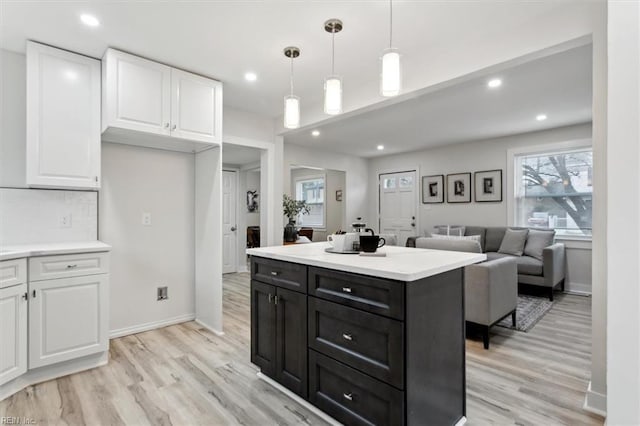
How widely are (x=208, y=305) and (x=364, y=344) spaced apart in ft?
7.45

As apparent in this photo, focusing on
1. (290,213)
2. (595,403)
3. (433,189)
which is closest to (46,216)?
(290,213)

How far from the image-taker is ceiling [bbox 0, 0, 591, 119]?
2029 mm

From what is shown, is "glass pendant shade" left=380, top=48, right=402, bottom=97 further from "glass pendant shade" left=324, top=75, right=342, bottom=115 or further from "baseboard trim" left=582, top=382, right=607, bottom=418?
"baseboard trim" left=582, top=382, right=607, bottom=418

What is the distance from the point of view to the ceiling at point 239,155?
16.4 feet

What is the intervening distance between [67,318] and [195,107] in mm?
1949

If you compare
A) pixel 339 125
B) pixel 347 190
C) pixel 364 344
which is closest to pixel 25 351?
pixel 364 344

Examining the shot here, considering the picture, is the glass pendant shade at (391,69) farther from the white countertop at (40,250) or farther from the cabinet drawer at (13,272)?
the cabinet drawer at (13,272)

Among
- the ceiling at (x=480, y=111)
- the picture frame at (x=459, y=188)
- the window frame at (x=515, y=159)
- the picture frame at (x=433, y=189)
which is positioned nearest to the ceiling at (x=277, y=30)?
the ceiling at (x=480, y=111)

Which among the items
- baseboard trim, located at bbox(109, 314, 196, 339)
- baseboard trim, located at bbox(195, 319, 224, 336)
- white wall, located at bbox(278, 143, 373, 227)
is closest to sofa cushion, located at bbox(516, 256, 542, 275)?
white wall, located at bbox(278, 143, 373, 227)

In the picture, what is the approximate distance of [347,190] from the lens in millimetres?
7336

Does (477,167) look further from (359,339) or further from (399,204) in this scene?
(359,339)

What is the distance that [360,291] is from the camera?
1.57 meters

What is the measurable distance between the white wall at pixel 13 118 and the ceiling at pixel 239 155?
239 centimetres

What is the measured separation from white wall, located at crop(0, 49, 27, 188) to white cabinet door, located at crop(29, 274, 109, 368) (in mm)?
966
